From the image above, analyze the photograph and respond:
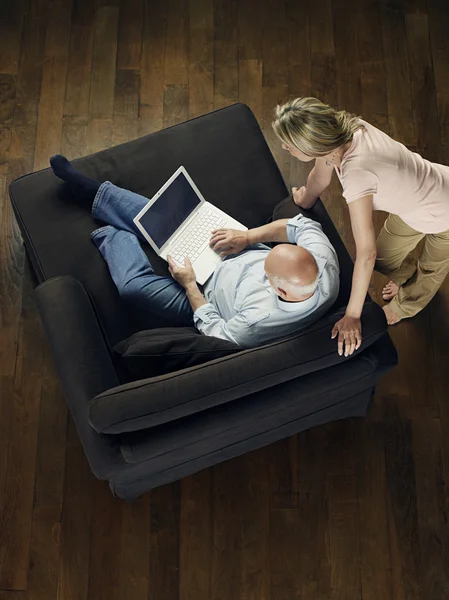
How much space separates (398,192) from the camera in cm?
201

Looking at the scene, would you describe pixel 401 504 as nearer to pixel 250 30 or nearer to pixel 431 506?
pixel 431 506

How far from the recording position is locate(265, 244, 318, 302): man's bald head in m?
1.88

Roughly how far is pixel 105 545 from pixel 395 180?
5.37 ft

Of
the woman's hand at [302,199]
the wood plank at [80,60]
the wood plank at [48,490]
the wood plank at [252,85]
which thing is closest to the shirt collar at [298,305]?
the woman's hand at [302,199]

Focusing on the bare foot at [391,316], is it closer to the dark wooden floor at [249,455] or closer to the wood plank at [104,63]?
the dark wooden floor at [249,455]

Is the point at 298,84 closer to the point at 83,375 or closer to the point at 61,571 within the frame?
the point at 83,375

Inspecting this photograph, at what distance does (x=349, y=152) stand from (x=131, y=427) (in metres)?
0.99

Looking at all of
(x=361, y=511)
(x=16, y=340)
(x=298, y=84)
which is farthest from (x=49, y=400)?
(x=298, y=84)

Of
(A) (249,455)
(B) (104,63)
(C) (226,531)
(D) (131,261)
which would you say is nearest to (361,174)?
(D) (131,261)

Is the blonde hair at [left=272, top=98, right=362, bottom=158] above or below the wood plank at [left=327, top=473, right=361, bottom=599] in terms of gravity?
above

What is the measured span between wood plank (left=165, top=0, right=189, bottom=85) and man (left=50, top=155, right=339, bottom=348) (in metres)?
0.96

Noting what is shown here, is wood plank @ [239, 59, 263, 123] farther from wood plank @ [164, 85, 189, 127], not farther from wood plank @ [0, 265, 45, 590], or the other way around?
wood plank @ [0, 265, 45, 590]

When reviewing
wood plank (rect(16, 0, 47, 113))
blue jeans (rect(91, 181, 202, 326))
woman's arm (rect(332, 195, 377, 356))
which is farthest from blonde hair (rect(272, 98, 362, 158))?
wood plank (rect(16, 0, 47, 113))

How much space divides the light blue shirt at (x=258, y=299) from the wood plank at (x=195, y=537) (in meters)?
0.69
